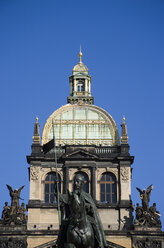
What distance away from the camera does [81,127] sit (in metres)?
80.5

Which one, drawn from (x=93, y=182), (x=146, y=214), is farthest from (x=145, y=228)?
(x=93, y=182)

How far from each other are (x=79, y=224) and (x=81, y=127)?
5006 centimetres

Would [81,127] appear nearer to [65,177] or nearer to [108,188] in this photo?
[65,177]

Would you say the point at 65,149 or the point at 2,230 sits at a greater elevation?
the point at 65,149

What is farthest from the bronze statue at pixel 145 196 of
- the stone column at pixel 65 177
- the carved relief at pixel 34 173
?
the carved relief at pixel 34 173

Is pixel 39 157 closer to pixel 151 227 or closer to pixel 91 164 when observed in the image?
pixel 91 164

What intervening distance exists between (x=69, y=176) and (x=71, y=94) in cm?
1199

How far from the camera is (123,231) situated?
233 feet

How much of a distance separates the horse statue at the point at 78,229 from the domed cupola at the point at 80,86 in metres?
53.2

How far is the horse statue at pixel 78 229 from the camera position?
100 ft

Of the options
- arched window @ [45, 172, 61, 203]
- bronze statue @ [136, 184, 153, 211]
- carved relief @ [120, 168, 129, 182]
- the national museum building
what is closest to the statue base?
the national museum building

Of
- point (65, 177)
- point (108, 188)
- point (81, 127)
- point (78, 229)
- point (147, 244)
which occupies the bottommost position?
point (147, 244)

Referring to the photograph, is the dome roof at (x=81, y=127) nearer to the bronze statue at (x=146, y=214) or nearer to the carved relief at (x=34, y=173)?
the carved relief at (x=34, y=173)

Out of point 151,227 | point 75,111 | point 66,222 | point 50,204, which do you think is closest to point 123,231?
point 151,227
